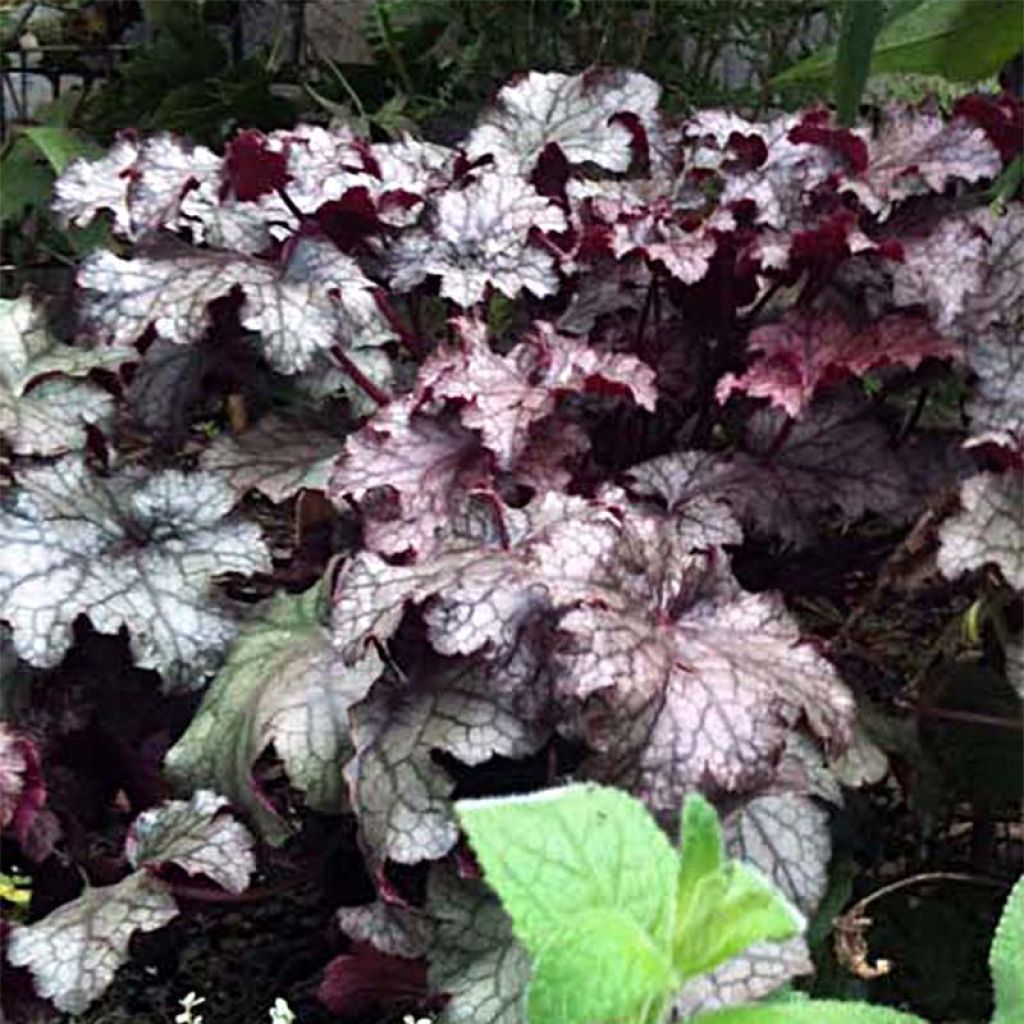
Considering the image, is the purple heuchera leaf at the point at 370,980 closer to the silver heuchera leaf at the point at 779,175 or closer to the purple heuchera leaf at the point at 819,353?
the purple heuchera leaf at the point at 819,353

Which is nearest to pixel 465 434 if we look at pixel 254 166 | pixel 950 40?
pixel 254 166

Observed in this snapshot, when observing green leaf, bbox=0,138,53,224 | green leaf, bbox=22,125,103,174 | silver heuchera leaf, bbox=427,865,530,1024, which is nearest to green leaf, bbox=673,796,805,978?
silver heuchera leaf, bbox=427,865,530,1024

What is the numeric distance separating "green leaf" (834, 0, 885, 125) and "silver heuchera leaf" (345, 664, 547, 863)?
0.74 metres

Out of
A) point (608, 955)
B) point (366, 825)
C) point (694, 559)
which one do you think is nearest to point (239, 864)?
point (366, 825)

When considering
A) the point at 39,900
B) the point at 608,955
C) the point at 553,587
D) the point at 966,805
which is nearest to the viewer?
the point at 608,955

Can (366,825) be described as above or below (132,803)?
above

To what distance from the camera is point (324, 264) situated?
53.9 inches

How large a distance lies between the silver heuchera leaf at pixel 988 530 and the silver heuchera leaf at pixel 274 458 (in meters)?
0.47

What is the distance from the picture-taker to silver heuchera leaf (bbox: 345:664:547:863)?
1.14m

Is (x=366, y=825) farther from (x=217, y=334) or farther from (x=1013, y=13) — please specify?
(x=1013, y=13)

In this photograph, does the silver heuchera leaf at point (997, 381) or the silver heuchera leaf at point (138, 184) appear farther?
the silver heuchera leaf at point (138, 184)

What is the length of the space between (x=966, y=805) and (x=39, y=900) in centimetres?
77

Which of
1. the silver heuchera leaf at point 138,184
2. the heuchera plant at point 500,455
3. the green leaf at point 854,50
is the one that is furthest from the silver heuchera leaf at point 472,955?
the green leaf at point 854,50

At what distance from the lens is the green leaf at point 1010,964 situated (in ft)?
2.93
